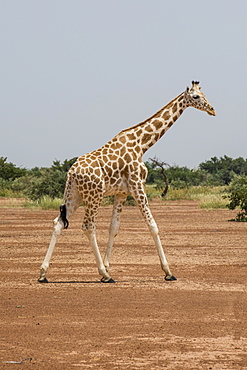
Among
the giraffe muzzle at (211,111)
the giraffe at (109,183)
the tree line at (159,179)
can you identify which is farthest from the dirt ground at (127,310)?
the tree line at (159,179)

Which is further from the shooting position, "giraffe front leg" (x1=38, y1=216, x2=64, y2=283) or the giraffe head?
the giraffe head

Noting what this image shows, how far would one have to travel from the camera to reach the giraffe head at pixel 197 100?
44.0ft

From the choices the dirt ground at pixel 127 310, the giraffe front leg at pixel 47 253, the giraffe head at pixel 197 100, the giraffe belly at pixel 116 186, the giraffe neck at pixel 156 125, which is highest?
the giraffe head at pixel 197 100

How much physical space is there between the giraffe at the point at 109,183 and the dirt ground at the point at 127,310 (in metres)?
0.62

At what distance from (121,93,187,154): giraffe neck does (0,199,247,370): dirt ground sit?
2241 millimetres

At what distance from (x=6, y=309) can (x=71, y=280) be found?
9.33ft

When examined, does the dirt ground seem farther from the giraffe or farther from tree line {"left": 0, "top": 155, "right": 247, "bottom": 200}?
tree line {"left": 0, "top": 155, "right": 247, "bottom": 200}

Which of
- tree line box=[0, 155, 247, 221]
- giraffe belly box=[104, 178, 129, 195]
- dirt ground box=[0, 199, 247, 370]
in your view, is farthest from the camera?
tree line box=[0, 155, 247, 221]

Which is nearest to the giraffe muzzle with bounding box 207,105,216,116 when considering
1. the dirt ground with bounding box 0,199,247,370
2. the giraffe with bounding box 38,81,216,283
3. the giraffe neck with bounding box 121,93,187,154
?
the giraffe neck with bounding box 121,93,187,154

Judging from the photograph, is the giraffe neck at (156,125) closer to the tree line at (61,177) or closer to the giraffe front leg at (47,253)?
the giraffe front leg at (47,253)

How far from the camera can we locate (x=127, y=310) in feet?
32.5

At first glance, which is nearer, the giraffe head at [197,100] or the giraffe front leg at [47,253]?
the giraffe front leg at [47,253]

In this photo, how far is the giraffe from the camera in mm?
12422

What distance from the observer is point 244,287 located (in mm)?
11953
